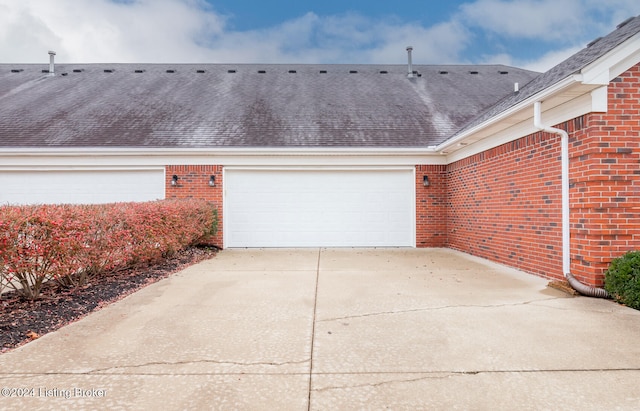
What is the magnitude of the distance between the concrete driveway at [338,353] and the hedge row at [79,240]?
834 mm

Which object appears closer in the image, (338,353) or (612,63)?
(338,353)

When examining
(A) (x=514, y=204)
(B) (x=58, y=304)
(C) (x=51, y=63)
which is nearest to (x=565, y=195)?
(A) (x=514, y=204)

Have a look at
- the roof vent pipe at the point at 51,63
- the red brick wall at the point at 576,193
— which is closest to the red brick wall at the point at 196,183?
the red brick wall at the point at 576,193

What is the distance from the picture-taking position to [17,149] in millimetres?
9125

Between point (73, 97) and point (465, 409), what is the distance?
14673mm

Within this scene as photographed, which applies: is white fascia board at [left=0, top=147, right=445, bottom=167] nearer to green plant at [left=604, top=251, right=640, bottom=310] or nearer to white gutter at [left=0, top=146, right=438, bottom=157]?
white gutter at [left=0, top=146, right=438, bottom=157]

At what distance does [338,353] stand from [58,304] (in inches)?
140

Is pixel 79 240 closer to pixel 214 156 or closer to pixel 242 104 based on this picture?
pixel 214 156

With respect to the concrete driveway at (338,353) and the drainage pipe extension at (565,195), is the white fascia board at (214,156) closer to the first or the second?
the drainage pipe extension at (565,195)

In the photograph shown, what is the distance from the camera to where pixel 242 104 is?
11836mm

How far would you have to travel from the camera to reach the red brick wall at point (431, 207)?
32.2 feet

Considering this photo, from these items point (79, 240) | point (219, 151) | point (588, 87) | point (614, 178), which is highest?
point (588, 87)

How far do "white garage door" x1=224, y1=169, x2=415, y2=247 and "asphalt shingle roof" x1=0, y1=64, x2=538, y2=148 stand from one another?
3.07 feet

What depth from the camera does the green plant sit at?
4088 millimetres
